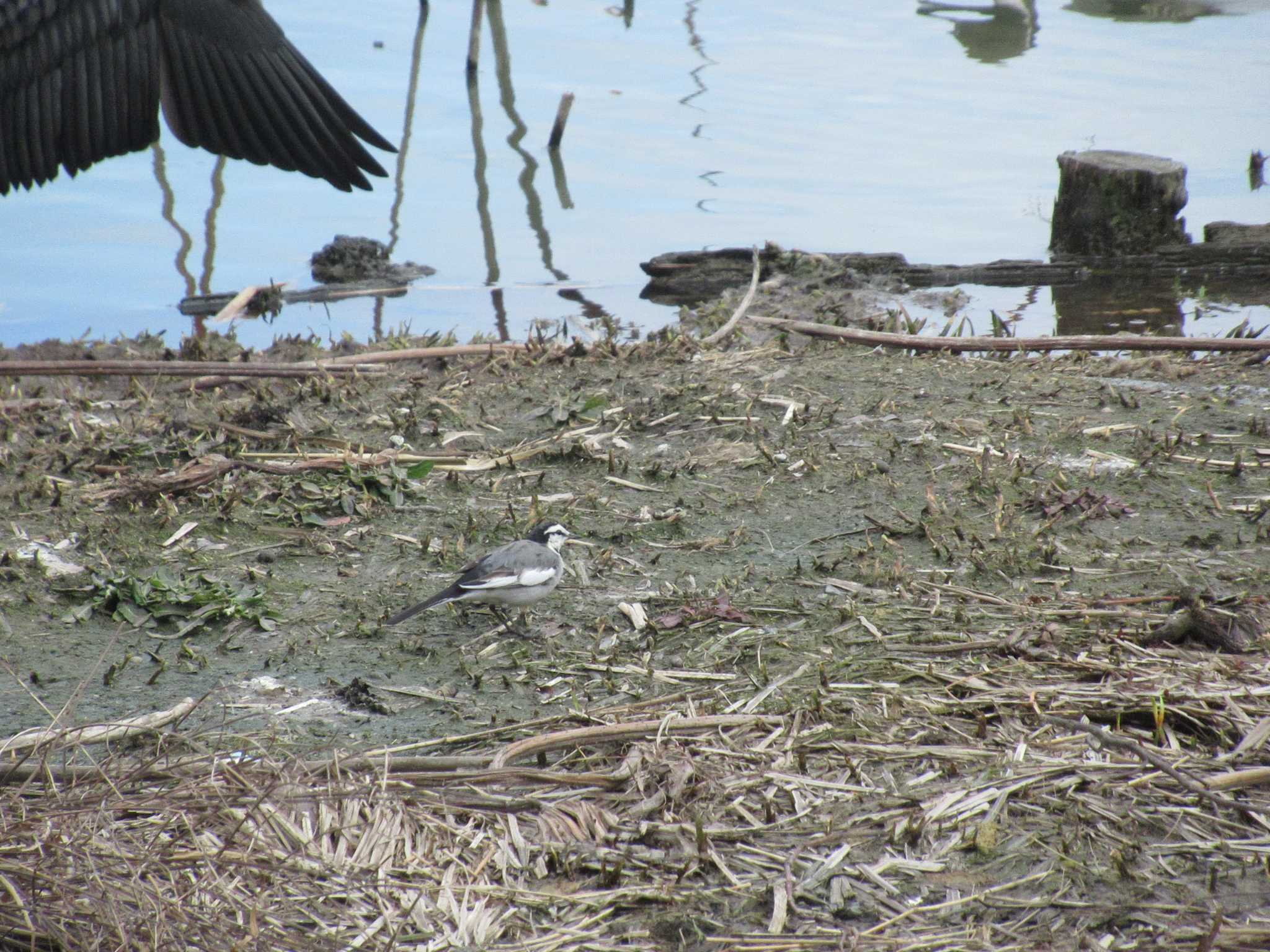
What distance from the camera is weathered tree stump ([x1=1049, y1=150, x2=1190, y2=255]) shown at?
9492mm

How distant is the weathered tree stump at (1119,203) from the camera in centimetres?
949

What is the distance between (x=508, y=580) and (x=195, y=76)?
2718 millimetres

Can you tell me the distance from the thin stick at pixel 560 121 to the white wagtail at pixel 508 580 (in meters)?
10.1

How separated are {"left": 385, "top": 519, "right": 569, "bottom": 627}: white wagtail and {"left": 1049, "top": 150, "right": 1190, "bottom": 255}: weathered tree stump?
7152 millimetres

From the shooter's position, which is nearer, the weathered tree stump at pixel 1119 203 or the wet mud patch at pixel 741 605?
the wet mud patch at pixel 741 605

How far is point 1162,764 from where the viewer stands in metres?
2.72

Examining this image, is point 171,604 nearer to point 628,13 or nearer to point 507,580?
point 507,580

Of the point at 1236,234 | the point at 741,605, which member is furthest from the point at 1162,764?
the point at 1236,234

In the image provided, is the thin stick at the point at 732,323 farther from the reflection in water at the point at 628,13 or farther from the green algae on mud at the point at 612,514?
the reflection in water at the point at 628,13

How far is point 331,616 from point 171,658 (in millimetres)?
515

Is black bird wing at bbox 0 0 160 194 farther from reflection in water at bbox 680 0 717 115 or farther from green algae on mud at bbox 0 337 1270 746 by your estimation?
reflection in water at bbox 680 0 717 115

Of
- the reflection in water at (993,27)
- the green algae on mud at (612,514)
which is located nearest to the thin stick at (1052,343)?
the green algae on mud at (612,514)

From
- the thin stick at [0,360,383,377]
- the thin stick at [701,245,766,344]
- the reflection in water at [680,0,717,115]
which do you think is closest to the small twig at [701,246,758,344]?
the thin stick at [701,245,766,344]

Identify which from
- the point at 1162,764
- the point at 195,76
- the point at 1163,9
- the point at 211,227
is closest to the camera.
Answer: the point at 1162,764
